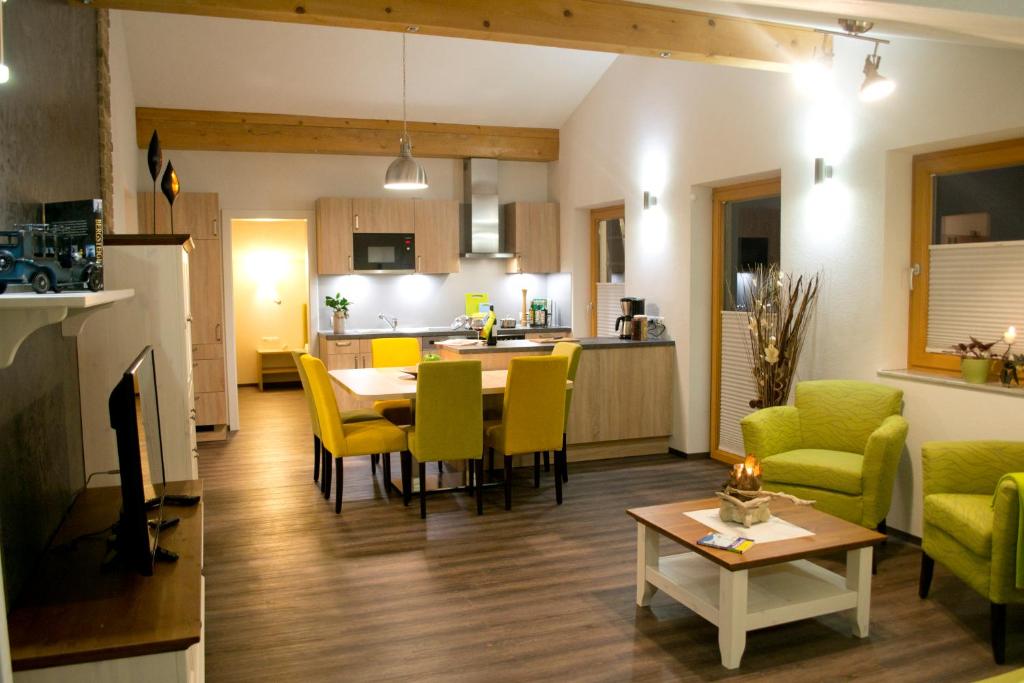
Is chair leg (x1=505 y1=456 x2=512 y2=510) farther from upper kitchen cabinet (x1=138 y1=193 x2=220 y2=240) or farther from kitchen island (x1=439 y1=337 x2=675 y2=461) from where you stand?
upper kitchen cabinet (x1=138 y1=193 x2=220 y2=240)

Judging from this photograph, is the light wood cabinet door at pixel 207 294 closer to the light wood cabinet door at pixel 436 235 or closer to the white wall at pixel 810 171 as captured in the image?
the light wood cabinet door at pixel 436 235

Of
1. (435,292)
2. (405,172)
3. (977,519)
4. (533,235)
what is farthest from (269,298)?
(977,519)

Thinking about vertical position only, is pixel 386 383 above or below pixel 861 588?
above

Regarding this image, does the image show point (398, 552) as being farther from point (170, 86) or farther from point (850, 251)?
point (170, 86)

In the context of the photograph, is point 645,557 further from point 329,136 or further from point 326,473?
point 329,136

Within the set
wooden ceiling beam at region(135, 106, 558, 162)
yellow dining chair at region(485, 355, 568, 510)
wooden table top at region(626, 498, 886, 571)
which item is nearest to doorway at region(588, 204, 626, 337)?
wooden ceiling beam at region(135, 106, 558, 162)

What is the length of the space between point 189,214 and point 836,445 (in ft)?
19.3

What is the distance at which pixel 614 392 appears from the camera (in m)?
6.41

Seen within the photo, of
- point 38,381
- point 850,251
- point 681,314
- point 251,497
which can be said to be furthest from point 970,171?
point 251,497

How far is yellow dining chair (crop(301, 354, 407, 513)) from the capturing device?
4941mm

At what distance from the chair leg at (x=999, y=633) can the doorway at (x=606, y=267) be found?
4.78 metres

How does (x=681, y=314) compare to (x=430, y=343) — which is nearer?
(x=681, y=314)

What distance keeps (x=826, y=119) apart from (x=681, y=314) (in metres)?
1.96

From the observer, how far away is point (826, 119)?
5.02m
